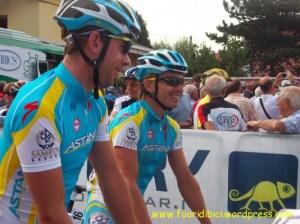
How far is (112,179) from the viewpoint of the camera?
2662 millimetres

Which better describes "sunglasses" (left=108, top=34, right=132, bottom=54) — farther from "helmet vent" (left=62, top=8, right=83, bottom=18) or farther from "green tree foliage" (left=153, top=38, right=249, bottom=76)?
"green tree foliage" (left=153, top=38, right=249, bottom=76)

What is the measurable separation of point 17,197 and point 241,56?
41482 millimetres

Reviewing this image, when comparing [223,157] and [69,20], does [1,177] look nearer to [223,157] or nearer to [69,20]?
[69,20]

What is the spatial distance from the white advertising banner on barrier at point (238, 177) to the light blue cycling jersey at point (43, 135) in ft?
10.8

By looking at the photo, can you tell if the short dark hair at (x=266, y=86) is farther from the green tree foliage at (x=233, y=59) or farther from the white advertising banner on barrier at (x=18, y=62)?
the green tree foliage at (x=233, y=59)

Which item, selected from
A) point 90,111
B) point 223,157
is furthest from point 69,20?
point 223,157

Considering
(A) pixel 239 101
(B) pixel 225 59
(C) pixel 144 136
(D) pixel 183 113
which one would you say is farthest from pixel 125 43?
(B) pixel 225 59

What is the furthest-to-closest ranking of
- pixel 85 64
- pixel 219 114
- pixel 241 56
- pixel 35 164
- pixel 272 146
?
pixel 241 56, pixel 219 114, pixel 272 146, pixel 85 64, pixel 35 164

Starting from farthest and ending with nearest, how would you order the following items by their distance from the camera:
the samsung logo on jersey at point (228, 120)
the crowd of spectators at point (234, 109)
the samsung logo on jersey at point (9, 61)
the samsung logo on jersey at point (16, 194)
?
1. the samsung logo on jersey at point (9, 61)
2. the samsung logo on jersey at point (228, 120)
3. the crowd of spectators at point (234, 109)
4. the samsung logo on jersey at point (16, 194)

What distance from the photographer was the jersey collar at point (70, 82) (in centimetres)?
229

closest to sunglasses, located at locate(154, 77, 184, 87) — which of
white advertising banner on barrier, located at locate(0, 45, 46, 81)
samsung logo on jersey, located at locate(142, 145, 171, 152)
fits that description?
samsung logo on jersey, located at locate(142, 145, 171, 152)

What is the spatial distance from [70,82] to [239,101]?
513 cm

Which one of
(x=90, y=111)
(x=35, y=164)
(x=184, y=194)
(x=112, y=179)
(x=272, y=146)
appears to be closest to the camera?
(x=35, y=164)

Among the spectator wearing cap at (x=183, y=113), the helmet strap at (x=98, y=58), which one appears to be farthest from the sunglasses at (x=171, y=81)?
the spectator wearing cap at (x=183, y=113)
